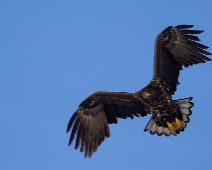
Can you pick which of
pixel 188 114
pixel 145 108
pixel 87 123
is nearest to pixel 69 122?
pixel 87 123

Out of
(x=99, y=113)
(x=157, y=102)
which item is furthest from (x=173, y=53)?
(x=99, y=113)

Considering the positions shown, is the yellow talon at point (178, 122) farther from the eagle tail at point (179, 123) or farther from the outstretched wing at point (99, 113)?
the outstretched wing at point (99, 113)

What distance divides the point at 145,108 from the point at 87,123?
1.65m

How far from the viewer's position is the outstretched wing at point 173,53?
730 inches

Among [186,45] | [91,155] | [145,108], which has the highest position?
[186,45]

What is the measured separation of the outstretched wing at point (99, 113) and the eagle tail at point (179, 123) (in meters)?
0.56

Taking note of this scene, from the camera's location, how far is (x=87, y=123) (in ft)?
61.2

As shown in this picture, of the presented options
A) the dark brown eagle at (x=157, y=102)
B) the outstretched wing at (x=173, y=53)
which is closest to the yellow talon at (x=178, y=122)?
the dark brown eagle at (x=157, y=102)

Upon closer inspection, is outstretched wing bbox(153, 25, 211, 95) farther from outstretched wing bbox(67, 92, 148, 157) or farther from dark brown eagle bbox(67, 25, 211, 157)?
outstretched wing bbox(67, 92, 148, 157)

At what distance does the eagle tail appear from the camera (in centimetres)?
1844

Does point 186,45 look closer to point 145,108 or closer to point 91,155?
point 145,108

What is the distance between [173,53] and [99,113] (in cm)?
265

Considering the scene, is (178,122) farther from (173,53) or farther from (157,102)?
(173,53)

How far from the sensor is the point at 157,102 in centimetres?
1828
